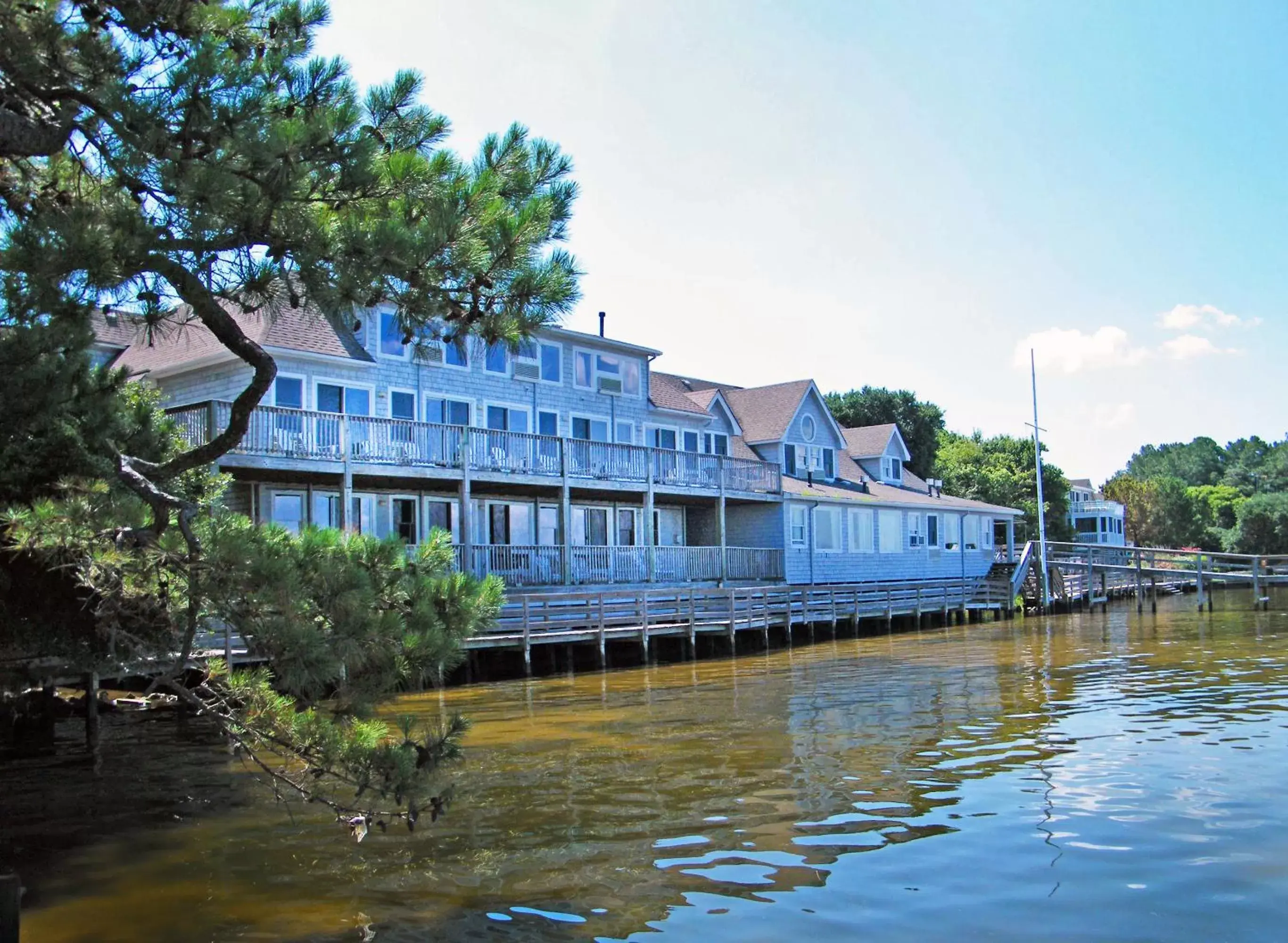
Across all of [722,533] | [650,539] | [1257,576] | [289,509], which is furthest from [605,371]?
[1257,576]

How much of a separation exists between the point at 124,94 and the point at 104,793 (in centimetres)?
800

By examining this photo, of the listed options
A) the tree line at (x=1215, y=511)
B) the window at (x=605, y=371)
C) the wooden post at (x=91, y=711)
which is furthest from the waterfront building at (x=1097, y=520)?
the wooden post at (x=91, y=711)

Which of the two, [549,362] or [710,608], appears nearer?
[710,608]

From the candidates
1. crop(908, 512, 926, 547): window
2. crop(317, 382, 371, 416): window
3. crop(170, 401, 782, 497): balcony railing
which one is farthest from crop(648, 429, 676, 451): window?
crop(908, 512, 926, 547): window

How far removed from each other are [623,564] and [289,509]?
9.43 m

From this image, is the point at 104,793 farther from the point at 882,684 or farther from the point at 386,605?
the point at 882,684

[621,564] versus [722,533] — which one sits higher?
[722,533]

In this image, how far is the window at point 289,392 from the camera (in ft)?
79.4

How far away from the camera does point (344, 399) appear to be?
25625 mm

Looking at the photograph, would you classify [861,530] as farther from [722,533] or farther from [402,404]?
[402,404]

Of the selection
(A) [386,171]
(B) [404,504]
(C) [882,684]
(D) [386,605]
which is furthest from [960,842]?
(B) [404,504]

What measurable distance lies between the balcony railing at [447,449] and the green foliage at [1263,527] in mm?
69207

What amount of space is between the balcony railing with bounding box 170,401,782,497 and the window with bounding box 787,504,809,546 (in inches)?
105

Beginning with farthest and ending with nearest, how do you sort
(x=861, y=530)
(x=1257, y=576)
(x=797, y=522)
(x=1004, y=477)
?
(x=1004, y=477)
(x=861, y=530)
(x=1257, y=576)
(x=797, y=522)
